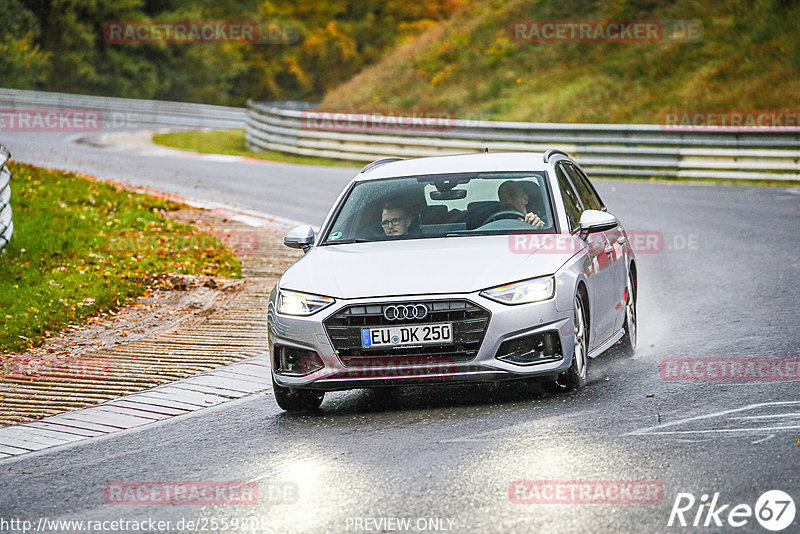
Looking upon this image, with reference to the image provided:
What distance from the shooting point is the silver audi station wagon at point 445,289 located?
25.8 ft

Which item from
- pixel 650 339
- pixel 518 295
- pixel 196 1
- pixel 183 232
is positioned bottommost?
pixel 196 1

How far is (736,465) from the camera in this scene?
20.5ft

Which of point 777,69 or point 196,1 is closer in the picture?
point 777,69

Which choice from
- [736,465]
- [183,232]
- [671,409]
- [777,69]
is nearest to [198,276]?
[183,232]

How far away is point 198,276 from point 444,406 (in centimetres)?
670

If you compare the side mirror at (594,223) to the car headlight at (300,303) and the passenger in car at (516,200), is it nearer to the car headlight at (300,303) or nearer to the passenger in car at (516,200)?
the passenger in car at (516,200)

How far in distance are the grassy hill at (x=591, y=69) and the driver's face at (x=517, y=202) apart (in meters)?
22.7

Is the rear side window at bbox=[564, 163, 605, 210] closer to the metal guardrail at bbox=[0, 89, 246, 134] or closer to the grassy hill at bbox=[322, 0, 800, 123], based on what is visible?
the grassy hill at bbox=[322, 0, 800, 123]

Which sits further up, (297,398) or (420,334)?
(420,334)

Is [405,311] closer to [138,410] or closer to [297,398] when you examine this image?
[297,398]

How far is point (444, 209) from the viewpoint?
9.16 meters

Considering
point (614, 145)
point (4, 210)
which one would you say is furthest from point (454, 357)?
point (614, 145)

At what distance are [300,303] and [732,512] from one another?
350 centimetres

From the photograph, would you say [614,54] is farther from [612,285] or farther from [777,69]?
[612,285]
